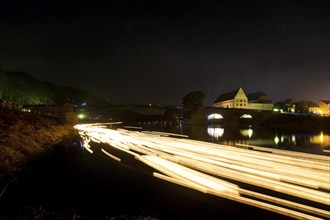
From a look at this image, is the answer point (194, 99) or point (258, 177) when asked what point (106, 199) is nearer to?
point (258, 177)

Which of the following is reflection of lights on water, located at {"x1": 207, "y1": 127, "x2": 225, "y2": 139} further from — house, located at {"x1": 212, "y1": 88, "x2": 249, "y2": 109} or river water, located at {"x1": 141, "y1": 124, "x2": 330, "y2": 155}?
house, located at {"x1": 212, "y1": 88, "x2": 249, "y2": 109}

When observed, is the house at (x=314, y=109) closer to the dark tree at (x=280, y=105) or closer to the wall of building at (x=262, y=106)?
the dark tree at (x=280, y=105)

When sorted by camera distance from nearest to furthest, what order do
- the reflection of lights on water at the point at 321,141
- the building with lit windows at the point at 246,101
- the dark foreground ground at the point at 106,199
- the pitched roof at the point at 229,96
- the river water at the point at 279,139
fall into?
the dark foreground ground at the point at 106,199 → the river water at the point at 279,139 → the reflection of lights on water at the point at 321,141 → the building with lit windows at the point at 246,101 → the pitched roof at the point at 229,96

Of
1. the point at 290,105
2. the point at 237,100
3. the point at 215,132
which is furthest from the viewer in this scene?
the point at 237,100

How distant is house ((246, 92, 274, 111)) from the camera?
15938cm

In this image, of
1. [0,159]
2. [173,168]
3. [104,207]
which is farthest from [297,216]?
[0,159]

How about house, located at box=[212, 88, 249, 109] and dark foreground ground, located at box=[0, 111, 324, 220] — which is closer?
dark foreground ground, located at box=[0, 111, 324, 220]

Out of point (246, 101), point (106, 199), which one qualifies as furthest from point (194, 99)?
point (106, 199)

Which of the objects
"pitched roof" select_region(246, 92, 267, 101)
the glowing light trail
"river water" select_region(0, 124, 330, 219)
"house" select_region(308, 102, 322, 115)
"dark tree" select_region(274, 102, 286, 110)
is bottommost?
"river water" select_region(0, 124, 330, 219)

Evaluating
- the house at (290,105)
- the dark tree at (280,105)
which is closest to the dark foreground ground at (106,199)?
the dark tree at (280,105)

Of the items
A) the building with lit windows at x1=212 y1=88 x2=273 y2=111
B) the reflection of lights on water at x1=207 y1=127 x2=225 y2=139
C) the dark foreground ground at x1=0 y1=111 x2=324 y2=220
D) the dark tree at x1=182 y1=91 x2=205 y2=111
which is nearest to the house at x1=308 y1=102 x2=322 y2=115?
the building with lit windows at x1=212 y1=88 x2=273 y2=111

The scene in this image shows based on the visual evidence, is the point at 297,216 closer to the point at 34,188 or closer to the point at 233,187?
the point at 233,187

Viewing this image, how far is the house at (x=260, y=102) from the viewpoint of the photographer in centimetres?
15938

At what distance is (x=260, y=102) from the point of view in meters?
165
